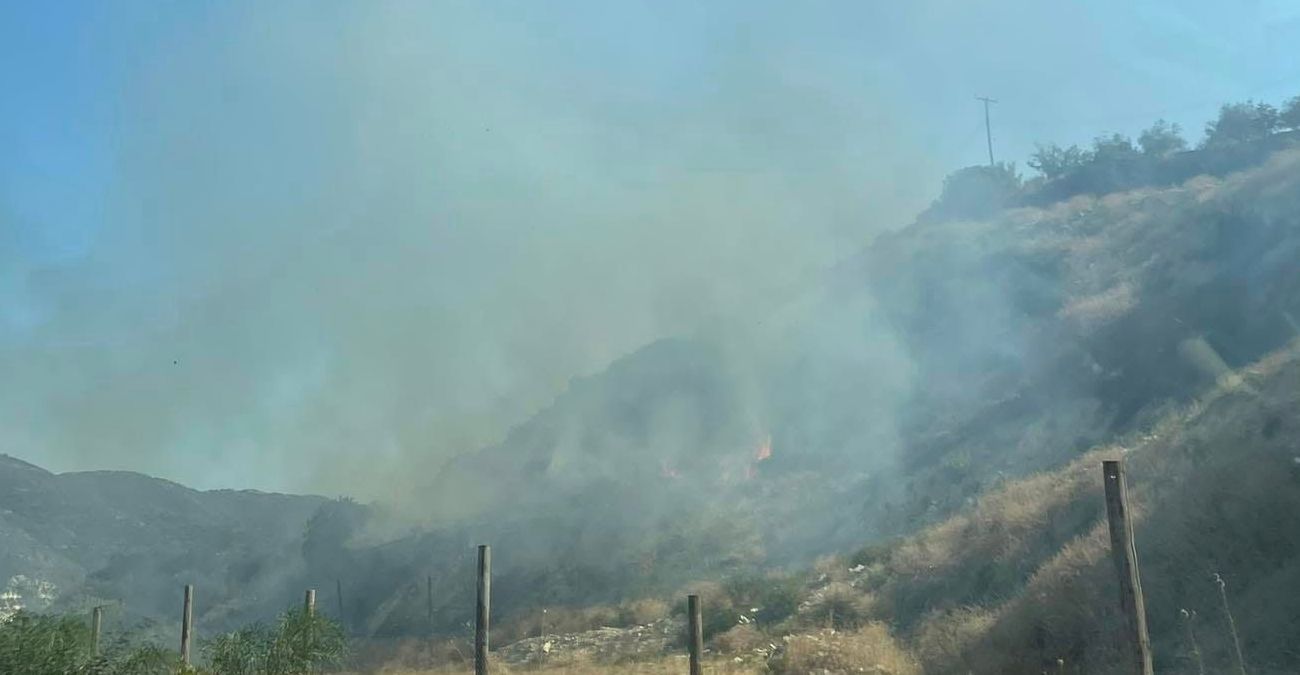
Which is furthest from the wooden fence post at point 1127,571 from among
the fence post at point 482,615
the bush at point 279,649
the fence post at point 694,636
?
the bush at point 279,649

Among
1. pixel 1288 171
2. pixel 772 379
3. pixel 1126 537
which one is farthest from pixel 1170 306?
pixel 1126 537

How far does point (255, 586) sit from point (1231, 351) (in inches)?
2021

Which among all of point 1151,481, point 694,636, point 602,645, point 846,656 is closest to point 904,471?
point 602,645

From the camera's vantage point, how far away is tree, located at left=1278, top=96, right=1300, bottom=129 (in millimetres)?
57688

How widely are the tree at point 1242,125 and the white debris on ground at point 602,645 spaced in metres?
53.7

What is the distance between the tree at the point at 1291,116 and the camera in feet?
189

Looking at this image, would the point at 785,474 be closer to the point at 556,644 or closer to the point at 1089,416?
the point at 1089,416

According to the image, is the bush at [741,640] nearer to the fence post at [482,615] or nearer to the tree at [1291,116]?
the fence post at [482,615]

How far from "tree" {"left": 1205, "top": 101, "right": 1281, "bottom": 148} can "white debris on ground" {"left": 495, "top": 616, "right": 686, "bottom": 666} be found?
5375 cm

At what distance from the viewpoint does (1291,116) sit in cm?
5809

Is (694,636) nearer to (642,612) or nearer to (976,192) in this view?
(642,612)

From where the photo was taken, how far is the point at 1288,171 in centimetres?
3838

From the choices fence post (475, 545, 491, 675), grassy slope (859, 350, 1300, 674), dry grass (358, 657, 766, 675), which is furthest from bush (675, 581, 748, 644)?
fence post (475, 545, 491, 675)

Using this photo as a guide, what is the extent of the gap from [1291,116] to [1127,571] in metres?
64.3
